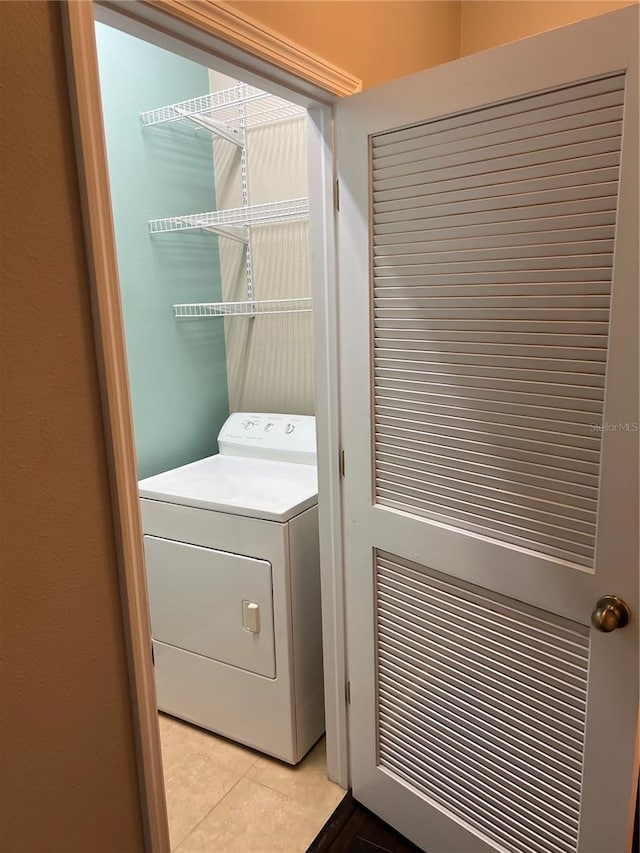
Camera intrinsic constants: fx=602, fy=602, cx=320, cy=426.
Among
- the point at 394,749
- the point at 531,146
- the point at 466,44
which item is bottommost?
the point at 394,749

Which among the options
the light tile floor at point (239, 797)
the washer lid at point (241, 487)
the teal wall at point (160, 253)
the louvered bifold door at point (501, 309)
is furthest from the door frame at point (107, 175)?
the teal wall at point (160, 253)

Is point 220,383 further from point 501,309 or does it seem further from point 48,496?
point 48,496

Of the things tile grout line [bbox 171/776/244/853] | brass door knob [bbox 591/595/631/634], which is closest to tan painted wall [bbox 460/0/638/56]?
brass door knob [bbox 591/595/631/634]

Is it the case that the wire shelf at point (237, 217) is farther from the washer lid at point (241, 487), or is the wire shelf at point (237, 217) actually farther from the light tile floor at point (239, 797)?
the light tile floor at point (239, 797)

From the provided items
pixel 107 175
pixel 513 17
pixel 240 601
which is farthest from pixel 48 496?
pixel 513 17

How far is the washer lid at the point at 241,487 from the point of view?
1.94m

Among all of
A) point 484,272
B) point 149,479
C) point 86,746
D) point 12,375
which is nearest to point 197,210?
point 149,479

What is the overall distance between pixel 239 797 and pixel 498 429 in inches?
58.8

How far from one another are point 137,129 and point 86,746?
215 centimetres

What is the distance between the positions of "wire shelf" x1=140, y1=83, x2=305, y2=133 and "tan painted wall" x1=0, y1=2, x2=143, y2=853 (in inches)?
62.5

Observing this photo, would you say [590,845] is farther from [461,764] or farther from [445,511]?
[445,511]

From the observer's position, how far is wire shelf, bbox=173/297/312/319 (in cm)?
246

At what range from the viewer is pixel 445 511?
1479 millimetres

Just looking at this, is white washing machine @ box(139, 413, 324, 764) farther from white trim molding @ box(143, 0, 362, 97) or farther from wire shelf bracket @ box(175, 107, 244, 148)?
wire shelf bracket @ box(175, 107, 244, 148)
